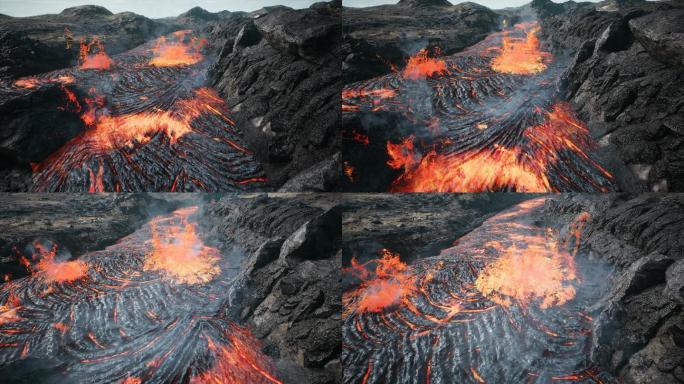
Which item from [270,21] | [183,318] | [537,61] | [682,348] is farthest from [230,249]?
[682,348]

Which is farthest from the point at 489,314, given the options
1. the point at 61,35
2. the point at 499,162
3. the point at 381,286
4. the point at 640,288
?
the point at 61,35

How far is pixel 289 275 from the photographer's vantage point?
3.20 m

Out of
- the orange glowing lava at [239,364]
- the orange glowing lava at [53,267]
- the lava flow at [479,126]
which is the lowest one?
the orange glowing lava at [239,364]

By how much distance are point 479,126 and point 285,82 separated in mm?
1449

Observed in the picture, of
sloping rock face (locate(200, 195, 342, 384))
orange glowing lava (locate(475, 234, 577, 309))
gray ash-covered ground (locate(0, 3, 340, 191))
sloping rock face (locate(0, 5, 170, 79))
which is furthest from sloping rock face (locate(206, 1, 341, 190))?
orange glowing lava (locate(475, 234, 577, 309))

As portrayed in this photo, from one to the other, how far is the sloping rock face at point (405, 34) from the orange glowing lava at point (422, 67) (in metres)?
0.05

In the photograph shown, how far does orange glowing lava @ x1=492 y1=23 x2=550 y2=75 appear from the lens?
10.1ft

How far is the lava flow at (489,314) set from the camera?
9.05 ft

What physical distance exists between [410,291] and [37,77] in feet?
10.2

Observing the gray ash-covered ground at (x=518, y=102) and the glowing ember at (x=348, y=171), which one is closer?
the gray ash-covered ground at (x=518, y=102)

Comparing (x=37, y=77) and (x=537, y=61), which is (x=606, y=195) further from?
(x=37, y=77)

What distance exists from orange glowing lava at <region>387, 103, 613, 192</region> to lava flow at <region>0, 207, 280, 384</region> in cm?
155

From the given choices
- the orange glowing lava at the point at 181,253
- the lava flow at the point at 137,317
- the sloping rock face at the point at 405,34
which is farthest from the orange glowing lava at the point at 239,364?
the sloping rock face at the point at 405,34

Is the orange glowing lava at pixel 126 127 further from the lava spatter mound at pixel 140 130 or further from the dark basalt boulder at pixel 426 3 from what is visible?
the dark basalt boulder at pixel 426 3
